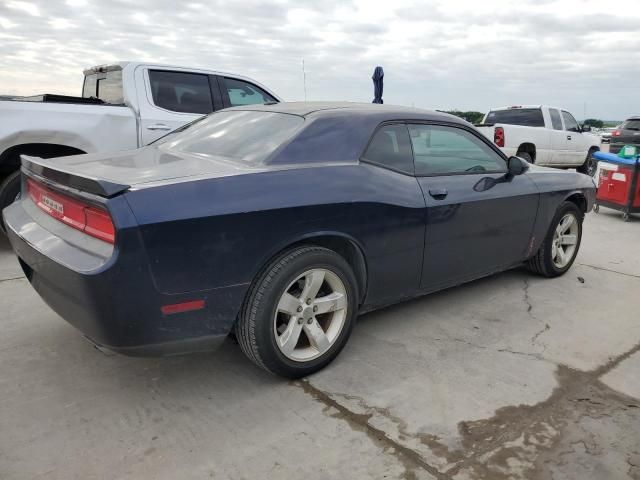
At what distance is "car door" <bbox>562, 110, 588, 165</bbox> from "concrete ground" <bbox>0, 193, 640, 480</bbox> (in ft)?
34.2

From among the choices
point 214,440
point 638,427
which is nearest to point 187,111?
point 214,440

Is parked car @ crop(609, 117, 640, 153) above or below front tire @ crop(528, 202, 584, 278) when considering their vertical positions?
above

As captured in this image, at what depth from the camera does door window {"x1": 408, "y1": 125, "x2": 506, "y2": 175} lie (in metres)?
3.53

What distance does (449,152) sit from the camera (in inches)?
149

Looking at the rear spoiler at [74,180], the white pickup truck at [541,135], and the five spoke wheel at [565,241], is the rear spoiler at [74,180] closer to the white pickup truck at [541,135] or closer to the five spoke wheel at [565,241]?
the five spoke wheel at [565,241]

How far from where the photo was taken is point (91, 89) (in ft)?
21.8

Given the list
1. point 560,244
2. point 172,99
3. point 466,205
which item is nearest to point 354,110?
point 466,205

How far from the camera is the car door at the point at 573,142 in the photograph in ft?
Answer: 42.7

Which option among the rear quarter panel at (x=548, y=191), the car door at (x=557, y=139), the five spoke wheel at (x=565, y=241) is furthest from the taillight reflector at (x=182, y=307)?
the car door at (x=557, y=139)

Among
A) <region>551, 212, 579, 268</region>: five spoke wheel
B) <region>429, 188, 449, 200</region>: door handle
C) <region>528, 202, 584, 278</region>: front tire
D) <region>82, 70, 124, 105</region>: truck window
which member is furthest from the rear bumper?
<region>82, 70, 124, 105</region>: truck window

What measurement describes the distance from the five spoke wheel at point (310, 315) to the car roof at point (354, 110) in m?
1.04

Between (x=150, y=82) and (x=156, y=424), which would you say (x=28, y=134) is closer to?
(x=150, y=82)

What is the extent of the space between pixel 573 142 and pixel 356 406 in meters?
12.6

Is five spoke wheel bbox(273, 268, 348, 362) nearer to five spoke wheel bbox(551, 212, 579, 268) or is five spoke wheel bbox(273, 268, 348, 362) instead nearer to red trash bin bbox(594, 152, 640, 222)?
five spoke wheel bbox(551, 212, 579, 268)
